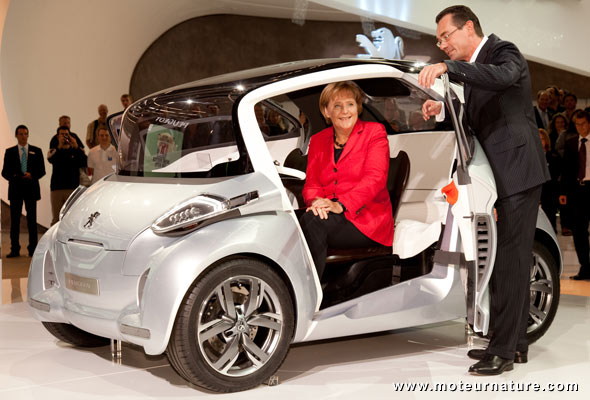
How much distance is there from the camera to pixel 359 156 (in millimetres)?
3816

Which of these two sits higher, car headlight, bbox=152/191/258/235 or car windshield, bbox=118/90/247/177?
car windshield, bbox=118/90/247/177

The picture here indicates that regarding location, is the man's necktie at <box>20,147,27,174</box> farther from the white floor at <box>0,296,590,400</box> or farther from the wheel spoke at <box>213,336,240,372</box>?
the wheel spoke at <box>213,336,240,372</box>

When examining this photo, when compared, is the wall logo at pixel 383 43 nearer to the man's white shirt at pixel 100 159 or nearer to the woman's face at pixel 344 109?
the man's white shirt at pixel 100 159

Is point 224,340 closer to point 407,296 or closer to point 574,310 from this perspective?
point 407,296

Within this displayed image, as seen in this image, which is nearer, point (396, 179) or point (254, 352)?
point (254, 352)

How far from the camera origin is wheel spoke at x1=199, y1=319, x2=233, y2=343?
3179mm

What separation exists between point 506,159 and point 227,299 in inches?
53.8

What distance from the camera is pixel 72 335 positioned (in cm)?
414

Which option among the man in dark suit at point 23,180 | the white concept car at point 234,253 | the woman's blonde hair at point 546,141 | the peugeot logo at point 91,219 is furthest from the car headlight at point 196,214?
the man in dark suit at point 23,180

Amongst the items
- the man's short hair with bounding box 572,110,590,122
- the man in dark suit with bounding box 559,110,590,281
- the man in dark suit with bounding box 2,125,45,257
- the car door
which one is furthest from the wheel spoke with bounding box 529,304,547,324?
the man in dark suit with bounding box 2,125,45,257

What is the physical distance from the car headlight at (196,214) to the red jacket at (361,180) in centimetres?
72

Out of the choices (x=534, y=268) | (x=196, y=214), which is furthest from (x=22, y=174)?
(x=534, y=268)

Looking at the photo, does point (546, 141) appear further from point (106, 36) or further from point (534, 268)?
point (106, 36)

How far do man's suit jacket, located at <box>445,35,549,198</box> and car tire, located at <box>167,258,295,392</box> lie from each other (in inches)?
43.5
